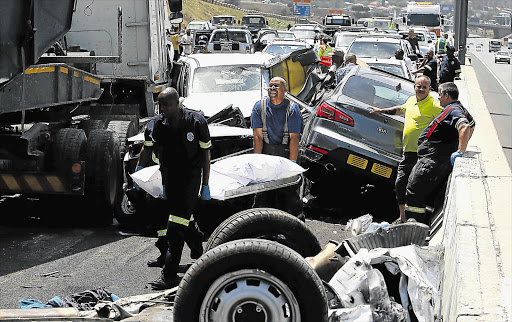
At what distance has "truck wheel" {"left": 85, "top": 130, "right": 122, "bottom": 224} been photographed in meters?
9.25

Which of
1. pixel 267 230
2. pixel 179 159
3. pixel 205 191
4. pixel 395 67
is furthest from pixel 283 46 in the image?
pixel 267 230

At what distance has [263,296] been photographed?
451 cm

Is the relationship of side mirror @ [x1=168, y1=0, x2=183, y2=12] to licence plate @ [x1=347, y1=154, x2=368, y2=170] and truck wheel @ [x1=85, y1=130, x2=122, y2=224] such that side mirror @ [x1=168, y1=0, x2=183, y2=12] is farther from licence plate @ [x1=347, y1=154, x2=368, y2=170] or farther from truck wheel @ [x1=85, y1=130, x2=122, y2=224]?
licence plate @ [x1=347, y1=154, x2=368, y2=170]

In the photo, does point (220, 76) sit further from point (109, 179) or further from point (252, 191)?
point (252, 191)

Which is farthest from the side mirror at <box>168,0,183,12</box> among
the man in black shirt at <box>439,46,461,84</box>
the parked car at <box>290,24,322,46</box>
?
the parked car at <box>290,24,322,46</box>

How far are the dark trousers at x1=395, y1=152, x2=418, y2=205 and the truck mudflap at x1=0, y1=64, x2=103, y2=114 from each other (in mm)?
3794

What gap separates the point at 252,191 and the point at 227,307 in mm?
3249

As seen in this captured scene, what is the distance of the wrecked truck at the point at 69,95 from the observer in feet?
23.6

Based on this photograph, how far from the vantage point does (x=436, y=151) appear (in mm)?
8133

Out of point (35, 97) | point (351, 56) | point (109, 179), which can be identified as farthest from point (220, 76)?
point (35, 97)

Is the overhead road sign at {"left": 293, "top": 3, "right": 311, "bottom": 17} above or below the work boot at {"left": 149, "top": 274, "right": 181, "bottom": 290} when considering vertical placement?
above

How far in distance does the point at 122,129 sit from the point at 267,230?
5750mm

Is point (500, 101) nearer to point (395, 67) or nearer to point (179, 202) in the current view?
point (395, 67)

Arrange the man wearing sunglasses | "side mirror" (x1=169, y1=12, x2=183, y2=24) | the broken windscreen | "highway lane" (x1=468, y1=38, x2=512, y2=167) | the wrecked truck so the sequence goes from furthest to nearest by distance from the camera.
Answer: "highway lane" (x1=468, y1=38, x2=512, y2=167) → "side mirror" (x1=169, y1=12, x2=183, y2=24) → the broken windscreen → the man wearing sunglasses → the wrecked truck
